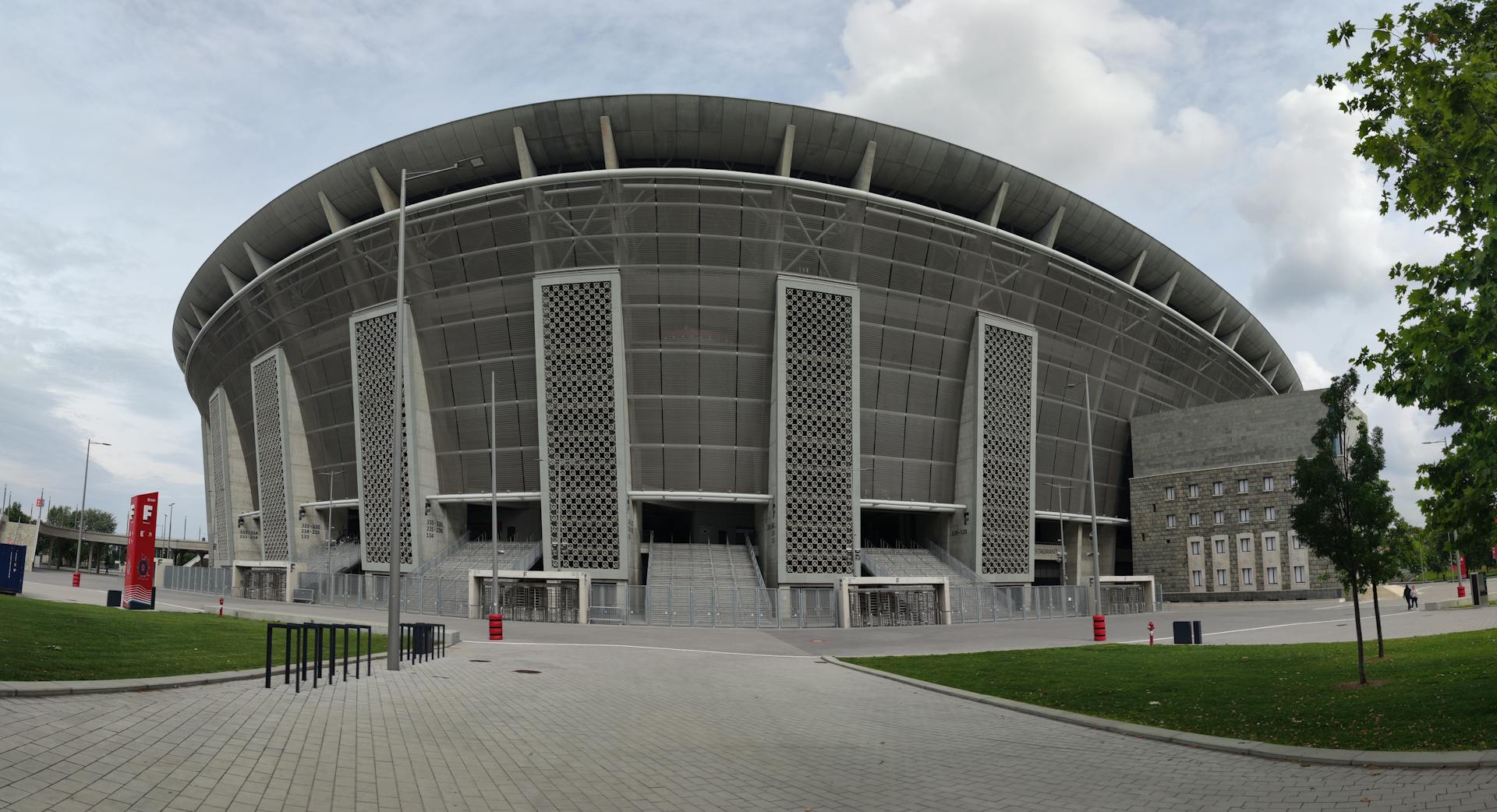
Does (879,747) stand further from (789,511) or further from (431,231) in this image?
(431,231)

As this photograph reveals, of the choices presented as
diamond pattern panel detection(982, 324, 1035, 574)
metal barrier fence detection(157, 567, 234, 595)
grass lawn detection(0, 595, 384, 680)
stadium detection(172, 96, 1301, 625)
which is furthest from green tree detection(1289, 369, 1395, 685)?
metal barrier fence detection(157, 567, 234, 595)

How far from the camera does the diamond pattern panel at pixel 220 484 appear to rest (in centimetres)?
6078

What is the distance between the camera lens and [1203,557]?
2265 inches

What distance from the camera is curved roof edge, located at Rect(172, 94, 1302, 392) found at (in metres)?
40.8

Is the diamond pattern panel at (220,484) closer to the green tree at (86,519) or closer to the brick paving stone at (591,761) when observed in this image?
the brick paving stone at (591,761)

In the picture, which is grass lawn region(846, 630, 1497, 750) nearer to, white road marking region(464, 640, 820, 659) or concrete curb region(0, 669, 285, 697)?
white road marking region(464, 640, 820, 659)

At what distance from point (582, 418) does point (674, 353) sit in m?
5.26

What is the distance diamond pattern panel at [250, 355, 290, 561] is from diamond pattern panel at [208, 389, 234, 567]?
8071 mm

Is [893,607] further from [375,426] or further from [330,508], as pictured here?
[330,508]

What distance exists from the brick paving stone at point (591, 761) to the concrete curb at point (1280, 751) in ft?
0.40

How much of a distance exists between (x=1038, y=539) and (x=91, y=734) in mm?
55277

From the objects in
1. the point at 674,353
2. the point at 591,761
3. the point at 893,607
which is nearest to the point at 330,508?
the point at 674,353

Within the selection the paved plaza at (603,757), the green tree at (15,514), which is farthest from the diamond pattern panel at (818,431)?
the green tree at (15,514)

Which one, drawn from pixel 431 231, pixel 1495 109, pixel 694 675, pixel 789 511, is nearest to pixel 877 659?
pixel 694 675
